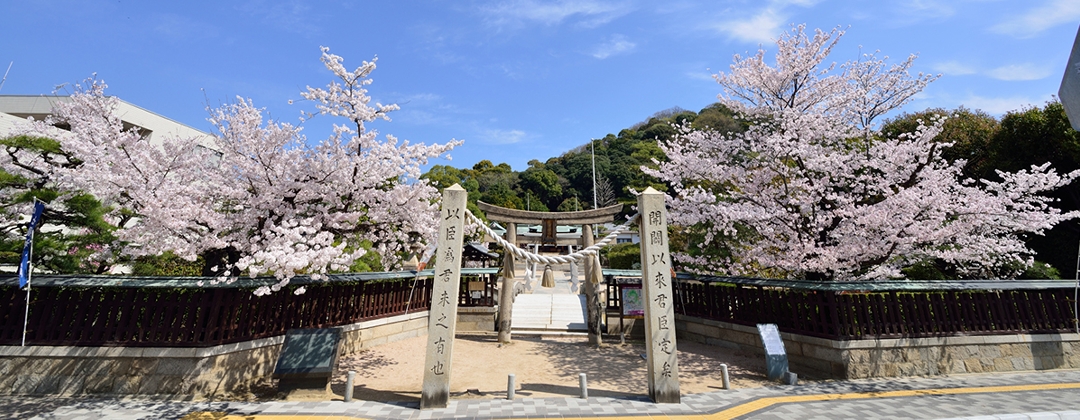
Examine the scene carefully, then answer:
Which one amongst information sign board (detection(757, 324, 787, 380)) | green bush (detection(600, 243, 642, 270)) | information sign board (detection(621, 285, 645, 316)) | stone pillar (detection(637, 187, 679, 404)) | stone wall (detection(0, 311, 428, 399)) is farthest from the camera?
green bush (detection(600, 243, 642, 270))

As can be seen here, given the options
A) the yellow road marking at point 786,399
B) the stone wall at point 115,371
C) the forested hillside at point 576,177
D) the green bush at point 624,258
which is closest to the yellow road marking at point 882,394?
the yellow road marking at point 786,399

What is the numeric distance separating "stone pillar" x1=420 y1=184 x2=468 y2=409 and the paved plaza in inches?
13.7

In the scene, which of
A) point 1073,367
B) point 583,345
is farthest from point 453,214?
point 1073,367

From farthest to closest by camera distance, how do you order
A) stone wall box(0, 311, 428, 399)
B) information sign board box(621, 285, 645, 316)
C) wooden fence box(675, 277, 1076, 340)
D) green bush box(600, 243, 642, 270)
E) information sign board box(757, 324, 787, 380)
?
green bush box(600, 243, 642, 270) < information sign board box(621, 285, 645, 316) < wooden fence box(675, 277, 1076, 340) < information sign board box(757, 324, 787, 380) < stone wall box(0, 311, 428, 399)

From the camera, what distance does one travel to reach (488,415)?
6.75 m

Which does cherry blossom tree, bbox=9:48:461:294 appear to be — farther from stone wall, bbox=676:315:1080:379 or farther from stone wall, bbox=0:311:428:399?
stone wall, bbox=676:315:1080:379

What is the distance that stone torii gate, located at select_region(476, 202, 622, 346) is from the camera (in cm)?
1294

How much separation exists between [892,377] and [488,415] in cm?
886

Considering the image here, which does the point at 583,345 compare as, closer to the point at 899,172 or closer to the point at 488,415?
the point at 488,415

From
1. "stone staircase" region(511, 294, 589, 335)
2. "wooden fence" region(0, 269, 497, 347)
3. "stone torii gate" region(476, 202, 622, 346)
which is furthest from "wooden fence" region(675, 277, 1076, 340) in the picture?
"wooden fence" region(0, 269, 497, 347)

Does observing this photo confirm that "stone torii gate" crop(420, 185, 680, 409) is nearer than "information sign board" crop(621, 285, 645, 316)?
Yes

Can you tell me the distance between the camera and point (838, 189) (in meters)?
10.7

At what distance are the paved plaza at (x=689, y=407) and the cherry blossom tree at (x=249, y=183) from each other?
8.22 ft

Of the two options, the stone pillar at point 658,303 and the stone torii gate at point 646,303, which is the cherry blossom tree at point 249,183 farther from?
the stone pillar at point 658,303
